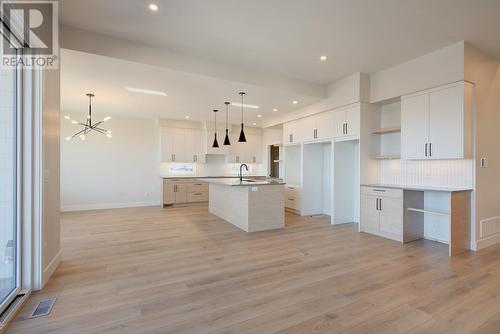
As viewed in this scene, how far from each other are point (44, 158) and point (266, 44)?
3.19 metres

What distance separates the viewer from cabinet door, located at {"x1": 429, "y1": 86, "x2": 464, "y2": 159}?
12.0ft

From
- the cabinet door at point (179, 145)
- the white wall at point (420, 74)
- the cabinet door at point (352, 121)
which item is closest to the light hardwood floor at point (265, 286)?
the cabinet door at point (352, 121)

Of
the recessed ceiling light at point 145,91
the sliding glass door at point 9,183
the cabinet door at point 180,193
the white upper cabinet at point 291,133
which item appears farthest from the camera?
the cabinet door at point 180,193

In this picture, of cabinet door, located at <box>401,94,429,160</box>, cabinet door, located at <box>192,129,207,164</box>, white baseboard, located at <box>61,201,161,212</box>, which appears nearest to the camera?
cabinet door, located at <box>401,94,429,160</box>

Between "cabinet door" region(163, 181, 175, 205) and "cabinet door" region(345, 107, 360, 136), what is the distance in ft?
17.3

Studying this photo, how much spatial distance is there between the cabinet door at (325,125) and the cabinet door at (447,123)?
1.90m

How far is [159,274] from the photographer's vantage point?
287 centimetres

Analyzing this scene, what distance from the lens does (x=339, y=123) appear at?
536 centimetres

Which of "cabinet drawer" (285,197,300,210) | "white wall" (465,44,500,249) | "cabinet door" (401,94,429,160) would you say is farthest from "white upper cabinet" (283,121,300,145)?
"white wall" (465,44,500,249)

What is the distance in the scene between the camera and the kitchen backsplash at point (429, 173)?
387cm

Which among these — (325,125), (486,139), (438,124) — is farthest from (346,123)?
(486,139)

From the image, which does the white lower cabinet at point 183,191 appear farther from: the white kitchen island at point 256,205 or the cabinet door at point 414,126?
the cabinet door at point 414,126

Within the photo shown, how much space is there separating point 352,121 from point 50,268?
17.6ft

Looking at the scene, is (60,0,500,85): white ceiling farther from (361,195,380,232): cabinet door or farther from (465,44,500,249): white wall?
(361,195,380,232): cabinet door
